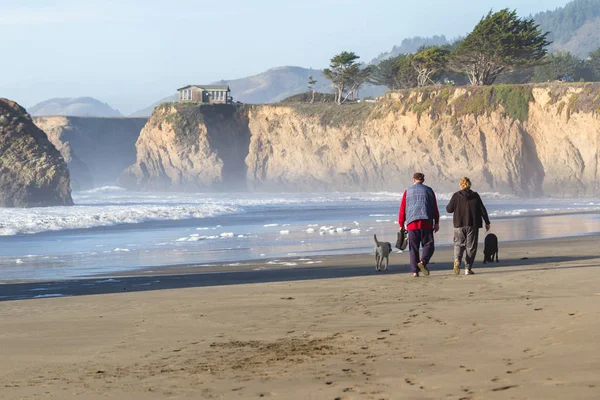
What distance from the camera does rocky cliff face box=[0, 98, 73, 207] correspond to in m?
44.9

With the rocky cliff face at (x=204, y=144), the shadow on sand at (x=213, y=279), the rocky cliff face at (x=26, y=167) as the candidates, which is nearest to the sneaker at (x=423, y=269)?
the shadow on sand at (x=213, y=279)

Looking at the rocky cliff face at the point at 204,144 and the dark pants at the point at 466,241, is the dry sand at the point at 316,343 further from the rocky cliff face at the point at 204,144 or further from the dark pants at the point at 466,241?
the rocky cliff face at the point at 204,144

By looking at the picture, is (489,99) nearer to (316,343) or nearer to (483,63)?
(483,63)

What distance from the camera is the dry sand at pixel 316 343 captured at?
17.8 feet

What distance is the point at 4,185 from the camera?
4500 centimetres

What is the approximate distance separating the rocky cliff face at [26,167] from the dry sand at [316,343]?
3613 cm

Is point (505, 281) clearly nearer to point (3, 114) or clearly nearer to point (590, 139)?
point (3, 114)

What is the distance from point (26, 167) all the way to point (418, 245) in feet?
123

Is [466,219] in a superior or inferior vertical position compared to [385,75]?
inferior

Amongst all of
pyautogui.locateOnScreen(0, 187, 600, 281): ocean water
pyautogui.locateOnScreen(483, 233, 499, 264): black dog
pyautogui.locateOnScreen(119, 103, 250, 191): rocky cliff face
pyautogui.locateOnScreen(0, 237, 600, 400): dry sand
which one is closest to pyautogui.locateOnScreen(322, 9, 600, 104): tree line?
pyautogui.locateOnScreen(119, 103, 250, 191): rocky cliff face

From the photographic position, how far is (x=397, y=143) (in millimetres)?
67875

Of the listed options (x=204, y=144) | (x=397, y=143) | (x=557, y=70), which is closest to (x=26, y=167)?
(x=397, y=143)

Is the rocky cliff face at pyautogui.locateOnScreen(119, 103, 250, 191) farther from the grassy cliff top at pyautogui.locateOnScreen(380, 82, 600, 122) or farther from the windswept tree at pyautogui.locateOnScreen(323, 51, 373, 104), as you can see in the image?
the grassy cliff top at pyautogui.locateOnScreen(380, 82, 600, 122)

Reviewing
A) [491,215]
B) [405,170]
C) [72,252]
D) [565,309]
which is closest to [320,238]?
[72,252]
